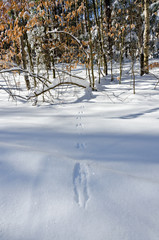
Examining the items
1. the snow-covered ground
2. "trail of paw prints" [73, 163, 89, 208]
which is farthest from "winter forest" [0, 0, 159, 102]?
"trail of paw prints" [73, 163, 89, 208]

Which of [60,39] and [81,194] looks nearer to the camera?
[81,194]

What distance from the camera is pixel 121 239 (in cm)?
53

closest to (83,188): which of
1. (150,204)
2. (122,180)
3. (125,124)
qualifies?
(122,180)

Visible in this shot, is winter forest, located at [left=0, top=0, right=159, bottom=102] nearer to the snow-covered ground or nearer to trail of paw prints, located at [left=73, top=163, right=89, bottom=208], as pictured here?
Result: the snow-covered ground

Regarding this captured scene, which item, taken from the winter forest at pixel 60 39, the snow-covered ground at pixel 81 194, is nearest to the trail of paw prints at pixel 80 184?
the snow-covered ground at pixel 81 194

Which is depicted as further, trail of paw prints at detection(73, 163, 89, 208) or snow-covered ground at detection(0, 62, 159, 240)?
trail of paw prints at detection(73, 163, 89, 208)

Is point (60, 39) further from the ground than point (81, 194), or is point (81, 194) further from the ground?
point (60, 39)

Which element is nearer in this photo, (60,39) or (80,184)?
(80,184)

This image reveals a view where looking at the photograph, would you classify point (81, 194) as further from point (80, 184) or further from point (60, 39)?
point (60, 39)

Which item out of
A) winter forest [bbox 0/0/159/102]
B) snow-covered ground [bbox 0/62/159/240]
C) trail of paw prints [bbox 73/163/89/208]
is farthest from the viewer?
winter forest [bbox 0/0/159/102]

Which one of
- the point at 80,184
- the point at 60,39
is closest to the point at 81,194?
the point at 80,184

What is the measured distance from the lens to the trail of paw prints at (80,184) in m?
0.68

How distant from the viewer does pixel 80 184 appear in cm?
78

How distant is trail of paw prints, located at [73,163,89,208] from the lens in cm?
68
